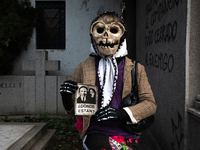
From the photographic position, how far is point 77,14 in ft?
18.3

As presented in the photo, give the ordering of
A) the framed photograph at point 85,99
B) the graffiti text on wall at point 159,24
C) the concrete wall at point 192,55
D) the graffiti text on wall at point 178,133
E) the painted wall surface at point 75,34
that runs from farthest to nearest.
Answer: the painted wall surface at point 75,34 → the graffiti text on wall at point 159,24 → the graffiti text on wall at point 178,133 → the concrete wall at point 192,55 → the framed photograph at point 85,99

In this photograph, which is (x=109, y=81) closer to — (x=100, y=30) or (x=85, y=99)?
(x=85, y=99)

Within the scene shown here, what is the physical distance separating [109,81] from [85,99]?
0.30 metres

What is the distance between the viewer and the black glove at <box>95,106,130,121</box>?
156 cm

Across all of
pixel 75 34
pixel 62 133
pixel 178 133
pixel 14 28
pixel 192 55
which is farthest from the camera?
pixel 75 34

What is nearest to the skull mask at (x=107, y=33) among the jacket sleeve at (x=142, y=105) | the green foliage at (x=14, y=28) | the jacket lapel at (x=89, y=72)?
the jacket lapel at (x=89, y=72)

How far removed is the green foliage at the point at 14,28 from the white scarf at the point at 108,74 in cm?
354

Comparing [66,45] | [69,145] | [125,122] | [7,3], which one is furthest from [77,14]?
[125,122]

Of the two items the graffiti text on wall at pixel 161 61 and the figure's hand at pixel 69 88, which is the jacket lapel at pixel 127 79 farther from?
the graffiti text on wall at pixel 161 61

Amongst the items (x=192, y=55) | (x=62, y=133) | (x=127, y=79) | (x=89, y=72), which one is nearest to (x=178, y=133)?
(x=192, y=55)

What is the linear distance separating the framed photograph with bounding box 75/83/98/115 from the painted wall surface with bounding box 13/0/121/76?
4045 millimetres

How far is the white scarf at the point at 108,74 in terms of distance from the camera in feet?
5.87

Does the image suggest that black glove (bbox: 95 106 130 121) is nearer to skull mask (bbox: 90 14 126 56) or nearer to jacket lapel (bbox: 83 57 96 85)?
jacket lapel (bbox: 83 57 96 85)

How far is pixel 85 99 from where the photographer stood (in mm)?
1680
